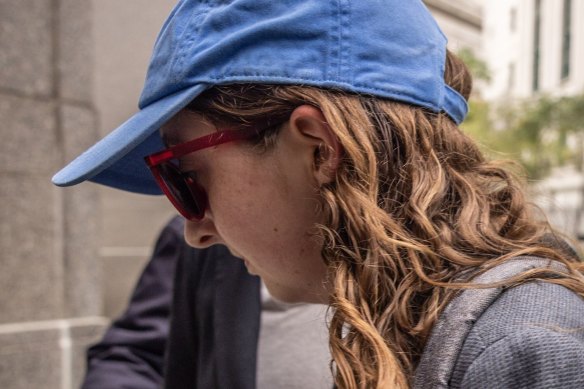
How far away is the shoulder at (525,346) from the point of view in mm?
1033

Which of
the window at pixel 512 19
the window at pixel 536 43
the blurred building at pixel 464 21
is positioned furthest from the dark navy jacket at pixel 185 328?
the window at pixel 512 19

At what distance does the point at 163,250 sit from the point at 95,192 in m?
2.50

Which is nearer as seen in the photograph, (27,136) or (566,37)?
(27,136)

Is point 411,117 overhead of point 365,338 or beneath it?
overhead

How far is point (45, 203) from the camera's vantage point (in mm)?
4348

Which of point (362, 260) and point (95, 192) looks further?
point (95, 192)

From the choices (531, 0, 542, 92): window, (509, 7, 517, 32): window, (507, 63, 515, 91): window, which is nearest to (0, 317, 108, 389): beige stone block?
(531, 0, 542, 92): window

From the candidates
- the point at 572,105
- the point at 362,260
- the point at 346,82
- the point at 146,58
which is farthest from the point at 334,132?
the point at 572,105

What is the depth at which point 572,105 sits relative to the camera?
2116cm

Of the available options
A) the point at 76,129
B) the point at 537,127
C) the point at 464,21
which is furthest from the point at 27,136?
the point at 464,21

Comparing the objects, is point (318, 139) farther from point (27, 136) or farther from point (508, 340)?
point (27, 136)

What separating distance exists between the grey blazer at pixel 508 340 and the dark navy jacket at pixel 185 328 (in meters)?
0.79

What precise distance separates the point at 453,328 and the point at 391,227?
227 mm

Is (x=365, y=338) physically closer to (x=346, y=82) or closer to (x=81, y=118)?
(x=346, y=82)
